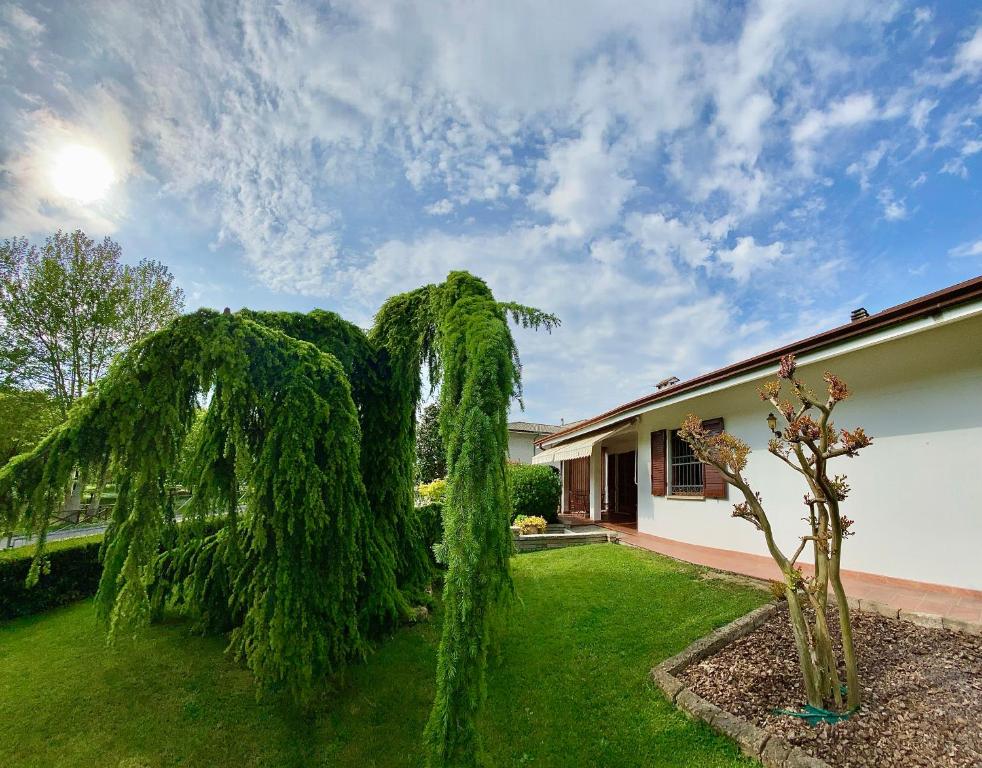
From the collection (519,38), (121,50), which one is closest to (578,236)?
(519,38)

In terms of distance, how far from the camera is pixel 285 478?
167 inches

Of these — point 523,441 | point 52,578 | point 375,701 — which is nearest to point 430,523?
point 375,701

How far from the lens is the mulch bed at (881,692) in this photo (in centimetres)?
325

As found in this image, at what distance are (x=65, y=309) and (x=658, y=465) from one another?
101 feet

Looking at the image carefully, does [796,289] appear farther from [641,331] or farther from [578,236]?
[578,236]

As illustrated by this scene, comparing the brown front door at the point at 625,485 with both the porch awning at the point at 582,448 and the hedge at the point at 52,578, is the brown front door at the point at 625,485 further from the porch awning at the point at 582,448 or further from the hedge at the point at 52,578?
the hedge at the point at 52,578

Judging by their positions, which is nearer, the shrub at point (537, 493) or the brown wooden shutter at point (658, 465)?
the brown wooden shutter at point (658, 465)

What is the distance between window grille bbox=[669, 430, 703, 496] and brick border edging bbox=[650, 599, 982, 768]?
5.62 meters

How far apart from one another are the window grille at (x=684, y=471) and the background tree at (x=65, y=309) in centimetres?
2562

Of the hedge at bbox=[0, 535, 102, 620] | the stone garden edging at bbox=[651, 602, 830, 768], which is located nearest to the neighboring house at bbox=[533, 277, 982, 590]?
the stone garden edging at bbox=[651, 602, 830, 768]

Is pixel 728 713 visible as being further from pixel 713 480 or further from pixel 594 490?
pixel 594 490

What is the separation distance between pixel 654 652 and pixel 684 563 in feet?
14.1

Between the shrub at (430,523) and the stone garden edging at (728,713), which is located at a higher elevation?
the shrub at (430,523)

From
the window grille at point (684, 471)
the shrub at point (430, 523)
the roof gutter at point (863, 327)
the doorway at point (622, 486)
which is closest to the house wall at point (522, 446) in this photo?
the doorway at point (622, 486)
